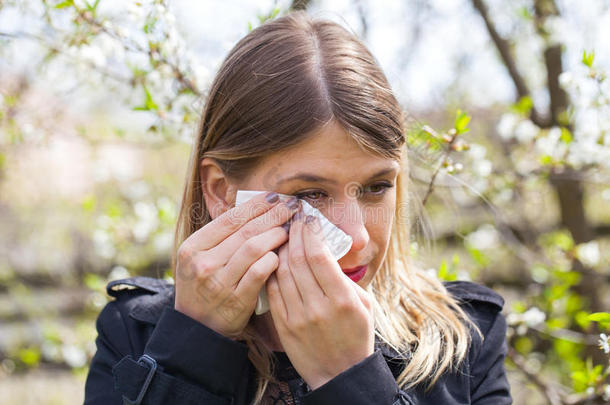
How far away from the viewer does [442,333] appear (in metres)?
1.81

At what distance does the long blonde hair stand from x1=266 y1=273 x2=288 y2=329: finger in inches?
9.5

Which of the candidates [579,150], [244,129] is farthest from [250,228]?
[579,150]

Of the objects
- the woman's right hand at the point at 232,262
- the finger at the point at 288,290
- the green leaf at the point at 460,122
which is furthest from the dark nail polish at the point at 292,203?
the green leaf at the point at 460,122

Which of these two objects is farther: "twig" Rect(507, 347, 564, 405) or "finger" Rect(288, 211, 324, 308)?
"twig" Rect(507, 347, 564, 405)

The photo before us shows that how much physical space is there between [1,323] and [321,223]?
5.05 meters

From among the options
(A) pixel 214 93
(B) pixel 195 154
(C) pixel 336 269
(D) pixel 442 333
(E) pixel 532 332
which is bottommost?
(E) pixel 532 332

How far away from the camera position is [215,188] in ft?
5.98

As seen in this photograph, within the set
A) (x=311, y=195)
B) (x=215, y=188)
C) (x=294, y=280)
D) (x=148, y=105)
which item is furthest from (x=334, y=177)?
(x=148, y=105)

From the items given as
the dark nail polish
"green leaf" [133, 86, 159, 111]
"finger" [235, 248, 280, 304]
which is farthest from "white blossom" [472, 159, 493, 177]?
"green leaf" [133, 86, 159, 111]

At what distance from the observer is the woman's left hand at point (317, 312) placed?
1480 mm

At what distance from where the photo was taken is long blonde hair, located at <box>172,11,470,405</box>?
1.62m

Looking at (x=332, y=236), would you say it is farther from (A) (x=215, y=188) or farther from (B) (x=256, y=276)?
(A) (x=215, y=188)

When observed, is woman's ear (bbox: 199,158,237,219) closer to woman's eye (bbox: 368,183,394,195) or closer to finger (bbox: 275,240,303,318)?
finger (bbox: 275,240,303,318)

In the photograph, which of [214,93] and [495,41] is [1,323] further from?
[495,41]
